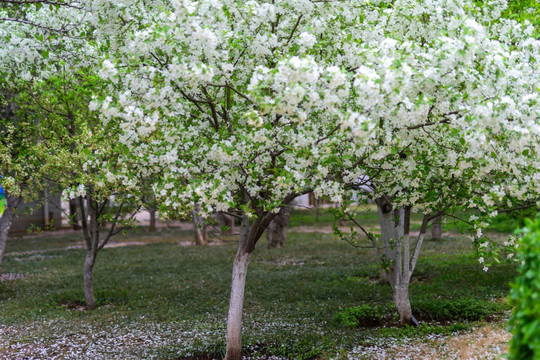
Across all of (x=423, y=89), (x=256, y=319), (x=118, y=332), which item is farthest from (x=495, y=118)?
(x=118, y=332)

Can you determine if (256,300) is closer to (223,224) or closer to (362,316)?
(362,316)

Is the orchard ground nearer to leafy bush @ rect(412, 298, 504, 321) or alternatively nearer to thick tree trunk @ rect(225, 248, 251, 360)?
leafy bush @ rect(412, 298, 504, 321)

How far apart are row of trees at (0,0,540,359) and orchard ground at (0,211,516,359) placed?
4.34 feet

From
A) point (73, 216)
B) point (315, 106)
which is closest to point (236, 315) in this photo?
point (315, 106)

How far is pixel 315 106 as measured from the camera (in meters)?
8.52

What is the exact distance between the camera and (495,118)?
698 centimetres

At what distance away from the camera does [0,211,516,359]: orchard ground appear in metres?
10.3

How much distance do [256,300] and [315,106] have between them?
27.1 ft

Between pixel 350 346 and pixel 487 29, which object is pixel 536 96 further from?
pixel 350 346

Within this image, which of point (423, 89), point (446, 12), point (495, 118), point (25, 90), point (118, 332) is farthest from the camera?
point (25, 90)

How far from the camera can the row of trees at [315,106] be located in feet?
23.4

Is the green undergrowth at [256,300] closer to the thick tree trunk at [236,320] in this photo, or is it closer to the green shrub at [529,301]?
the thick tree trunk at [236,320]

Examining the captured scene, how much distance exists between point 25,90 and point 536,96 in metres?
14.0

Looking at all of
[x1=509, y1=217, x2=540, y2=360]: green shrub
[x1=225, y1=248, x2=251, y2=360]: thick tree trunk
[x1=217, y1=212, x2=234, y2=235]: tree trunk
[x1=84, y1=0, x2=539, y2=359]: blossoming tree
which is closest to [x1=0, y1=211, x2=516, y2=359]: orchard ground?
[x1=225, y1=248, x2=251, y2=360]: thick tree trunk
